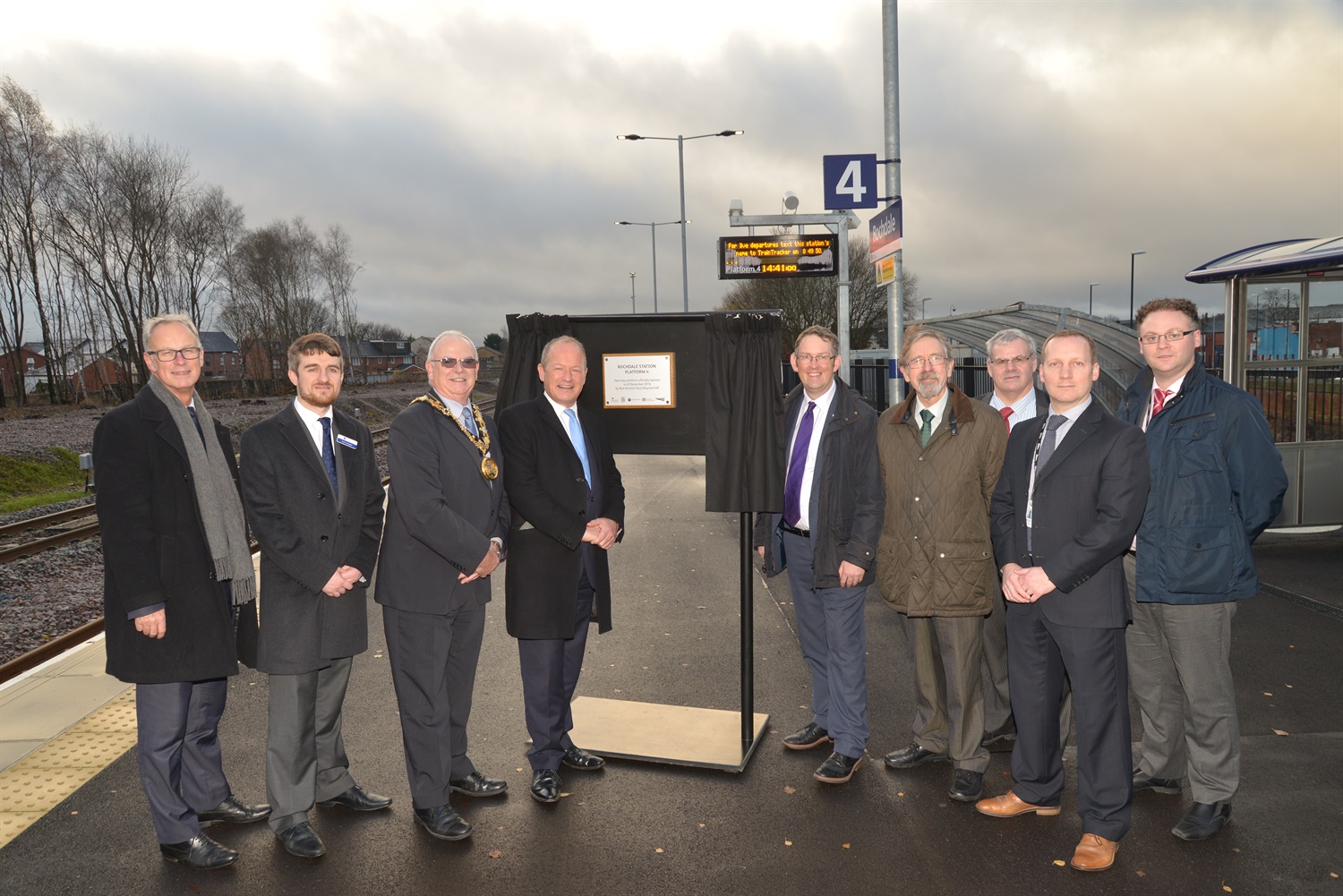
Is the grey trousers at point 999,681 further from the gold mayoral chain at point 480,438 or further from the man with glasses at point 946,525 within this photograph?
the gold mayoral chain at point 480,438

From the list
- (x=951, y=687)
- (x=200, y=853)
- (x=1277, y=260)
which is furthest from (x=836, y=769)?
(x=1277, y=260)

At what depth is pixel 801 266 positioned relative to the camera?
17.0 metres

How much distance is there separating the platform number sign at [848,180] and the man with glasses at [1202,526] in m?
6.51

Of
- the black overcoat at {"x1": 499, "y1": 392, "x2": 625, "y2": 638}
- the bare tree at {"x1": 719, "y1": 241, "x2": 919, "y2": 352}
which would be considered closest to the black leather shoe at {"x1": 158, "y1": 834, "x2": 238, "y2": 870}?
the black overcoat at {"x1": 499, "y1": 392, "x2": 625, "y2": 638}

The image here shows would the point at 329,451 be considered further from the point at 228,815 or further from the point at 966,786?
the point at 966,786

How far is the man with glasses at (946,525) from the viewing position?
3990 mm

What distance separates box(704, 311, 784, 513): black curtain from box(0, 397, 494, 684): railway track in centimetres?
159

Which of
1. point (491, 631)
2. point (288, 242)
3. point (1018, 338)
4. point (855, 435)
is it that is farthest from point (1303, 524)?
point (288, 242)

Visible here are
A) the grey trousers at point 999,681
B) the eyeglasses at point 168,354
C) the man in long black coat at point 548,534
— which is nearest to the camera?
the eyeglasses at point 168,354

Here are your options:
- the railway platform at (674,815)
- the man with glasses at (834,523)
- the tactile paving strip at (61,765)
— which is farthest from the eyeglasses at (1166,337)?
the tactile paving strip at (61,765)

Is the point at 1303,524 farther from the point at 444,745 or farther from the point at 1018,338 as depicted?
the point at 444,745

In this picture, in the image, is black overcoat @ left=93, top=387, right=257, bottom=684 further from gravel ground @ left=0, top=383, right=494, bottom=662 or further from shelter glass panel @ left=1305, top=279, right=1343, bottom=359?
shelter glass panel @ left=1305, top=279, right=1343, bottom=359

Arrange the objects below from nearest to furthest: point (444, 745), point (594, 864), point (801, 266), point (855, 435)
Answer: point (594, 864) → point (444, 745) → point (855, 435) → point (801, 266)

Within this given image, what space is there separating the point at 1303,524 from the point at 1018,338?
22.5 feet
